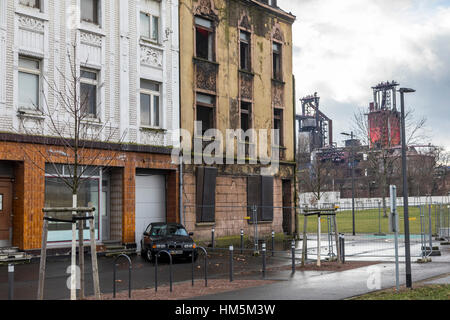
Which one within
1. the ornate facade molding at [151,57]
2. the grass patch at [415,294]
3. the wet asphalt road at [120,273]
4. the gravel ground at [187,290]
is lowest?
the wet asphalt road at [120,273]

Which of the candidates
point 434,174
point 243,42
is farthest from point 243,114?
point 434,174

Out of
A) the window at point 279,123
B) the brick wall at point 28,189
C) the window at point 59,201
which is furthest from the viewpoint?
the window at point 279,123

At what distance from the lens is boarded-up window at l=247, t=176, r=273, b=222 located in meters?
30.5

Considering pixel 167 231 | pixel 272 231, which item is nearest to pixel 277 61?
pixel 272 231

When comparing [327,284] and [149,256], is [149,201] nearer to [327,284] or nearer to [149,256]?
[149,256]

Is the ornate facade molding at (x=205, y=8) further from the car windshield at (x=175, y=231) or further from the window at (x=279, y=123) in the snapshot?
the car windshield at (x=175, y=231)

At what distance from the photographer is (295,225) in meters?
33.9

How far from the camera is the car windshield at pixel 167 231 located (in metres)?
21.9

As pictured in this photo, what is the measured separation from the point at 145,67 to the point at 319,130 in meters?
95.2

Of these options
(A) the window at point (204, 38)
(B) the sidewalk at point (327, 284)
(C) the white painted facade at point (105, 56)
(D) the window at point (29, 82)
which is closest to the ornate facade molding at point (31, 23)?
(C) the white painted facade at point (105, 56)

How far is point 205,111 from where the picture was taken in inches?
1130

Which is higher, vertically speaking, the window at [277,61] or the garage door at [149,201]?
the window at [277,61]

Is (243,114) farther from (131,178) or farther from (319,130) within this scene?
(319,130)

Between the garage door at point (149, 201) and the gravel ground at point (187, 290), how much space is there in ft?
32.8
